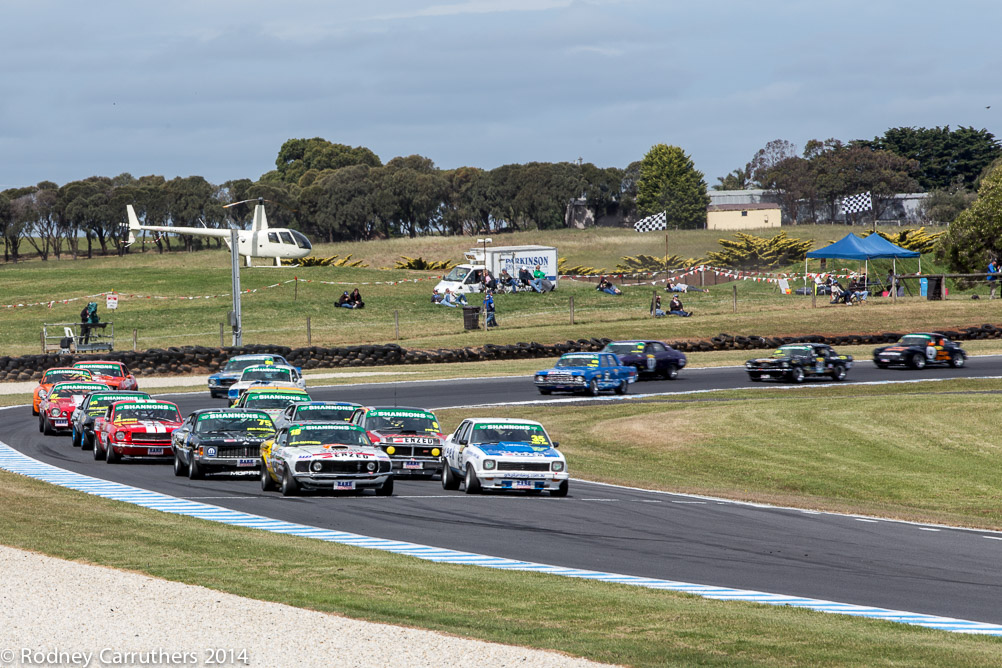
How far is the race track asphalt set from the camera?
13289 millimetres

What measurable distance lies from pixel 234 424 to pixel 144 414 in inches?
164

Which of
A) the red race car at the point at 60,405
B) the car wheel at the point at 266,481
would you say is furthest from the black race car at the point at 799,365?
the car wheel at the point at 266,481

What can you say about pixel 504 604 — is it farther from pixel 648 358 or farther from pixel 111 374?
pixel 648 358

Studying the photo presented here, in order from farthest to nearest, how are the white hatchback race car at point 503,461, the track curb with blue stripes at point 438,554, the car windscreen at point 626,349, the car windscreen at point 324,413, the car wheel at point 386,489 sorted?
the car windscreen at point 626,349 → the car windscreen at point 324,413 → the white hatchback race car at point 503,461 → the car wheel at point 386,489 → the track curb with blue stripes at point 438,554

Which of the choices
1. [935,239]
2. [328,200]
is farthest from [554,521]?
[328,200]

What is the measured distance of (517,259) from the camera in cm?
7400

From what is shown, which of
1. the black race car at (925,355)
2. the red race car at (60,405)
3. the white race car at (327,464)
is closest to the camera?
the white race car at (327,464)

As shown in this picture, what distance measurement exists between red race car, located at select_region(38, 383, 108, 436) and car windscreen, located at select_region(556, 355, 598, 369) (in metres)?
13.9

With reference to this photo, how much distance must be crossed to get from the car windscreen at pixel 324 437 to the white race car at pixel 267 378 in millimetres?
15267

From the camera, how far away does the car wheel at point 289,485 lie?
20.4 meters

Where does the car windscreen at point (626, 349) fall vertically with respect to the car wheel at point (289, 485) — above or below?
above

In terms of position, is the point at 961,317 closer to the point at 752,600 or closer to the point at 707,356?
the point at 707,356

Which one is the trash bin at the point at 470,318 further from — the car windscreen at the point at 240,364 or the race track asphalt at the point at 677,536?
the race track asphalt at the point at 677,536

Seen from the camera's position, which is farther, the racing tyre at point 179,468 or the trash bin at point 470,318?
the trash bin at point 470,318
